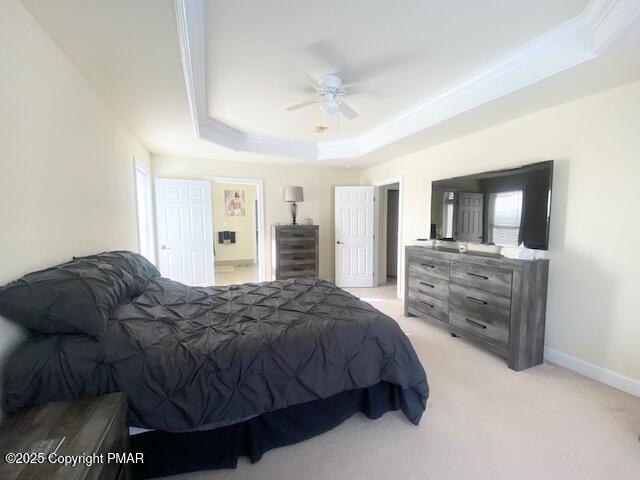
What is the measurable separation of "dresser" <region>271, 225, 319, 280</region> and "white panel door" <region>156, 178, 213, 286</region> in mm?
1091

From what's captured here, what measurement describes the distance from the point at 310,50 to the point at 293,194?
9.53 feet

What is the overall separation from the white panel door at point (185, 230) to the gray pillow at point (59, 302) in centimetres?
306

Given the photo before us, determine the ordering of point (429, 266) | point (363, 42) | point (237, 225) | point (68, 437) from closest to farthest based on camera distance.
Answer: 1. point (68, 437)
2. point (363, 42)
3. point (429, 266)
4. point (237, 225)

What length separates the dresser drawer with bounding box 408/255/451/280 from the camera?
3024mm

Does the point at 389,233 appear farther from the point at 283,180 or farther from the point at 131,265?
the point at 131,265

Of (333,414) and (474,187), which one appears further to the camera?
(474,187)

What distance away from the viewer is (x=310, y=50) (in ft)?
6.73

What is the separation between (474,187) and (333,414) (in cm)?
266

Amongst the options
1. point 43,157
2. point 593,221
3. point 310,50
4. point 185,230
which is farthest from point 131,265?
point 593,221

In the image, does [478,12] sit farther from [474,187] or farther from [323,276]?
[323,276]

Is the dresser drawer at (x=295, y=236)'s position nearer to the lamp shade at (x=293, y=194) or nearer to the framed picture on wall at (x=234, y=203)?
the lamp shade at (x=293, y=194)

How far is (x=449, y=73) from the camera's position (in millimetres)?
2354

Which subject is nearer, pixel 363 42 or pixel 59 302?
pixel 59 302

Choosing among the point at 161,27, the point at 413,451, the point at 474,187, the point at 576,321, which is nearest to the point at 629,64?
the point at 474,187
